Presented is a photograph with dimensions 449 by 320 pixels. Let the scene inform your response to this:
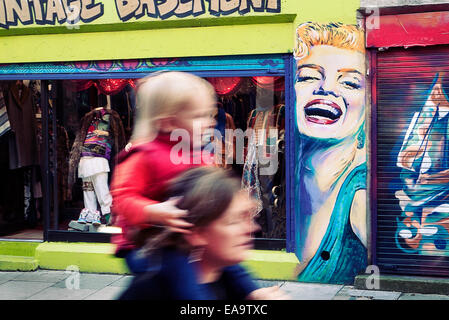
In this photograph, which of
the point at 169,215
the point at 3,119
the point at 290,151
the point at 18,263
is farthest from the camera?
the point at 3,119

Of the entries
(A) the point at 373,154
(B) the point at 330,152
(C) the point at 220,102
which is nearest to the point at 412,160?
(A) the point at 373,154

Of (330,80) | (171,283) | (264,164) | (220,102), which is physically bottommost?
(171,283)

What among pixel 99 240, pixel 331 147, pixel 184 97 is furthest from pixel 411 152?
pixel 184 97

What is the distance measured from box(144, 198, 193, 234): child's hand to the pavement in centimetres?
374

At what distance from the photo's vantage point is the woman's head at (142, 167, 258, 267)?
2477 mm

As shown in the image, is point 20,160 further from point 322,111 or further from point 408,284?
point 408,284

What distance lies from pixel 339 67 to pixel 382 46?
0.56 meters

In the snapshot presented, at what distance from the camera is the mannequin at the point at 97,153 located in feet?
25.8

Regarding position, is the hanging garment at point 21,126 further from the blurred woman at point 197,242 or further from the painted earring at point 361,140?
the blurred woman at point 197,242

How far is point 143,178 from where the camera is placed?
258 cm

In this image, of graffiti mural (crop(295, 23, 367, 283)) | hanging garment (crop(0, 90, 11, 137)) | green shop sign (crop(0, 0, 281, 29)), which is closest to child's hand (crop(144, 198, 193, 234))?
graffiti mural (crop(295, 23, 367, 283))

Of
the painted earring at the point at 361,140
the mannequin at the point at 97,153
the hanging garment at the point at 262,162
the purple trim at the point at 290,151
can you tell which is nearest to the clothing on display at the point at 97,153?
the mannequin at the point at 97,153

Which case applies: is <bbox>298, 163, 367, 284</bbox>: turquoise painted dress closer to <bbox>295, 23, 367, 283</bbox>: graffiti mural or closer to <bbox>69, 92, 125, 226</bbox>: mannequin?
<bbox>295, 23, 367, 283</bbox>: graffiti mural

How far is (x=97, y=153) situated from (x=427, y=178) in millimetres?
4434
